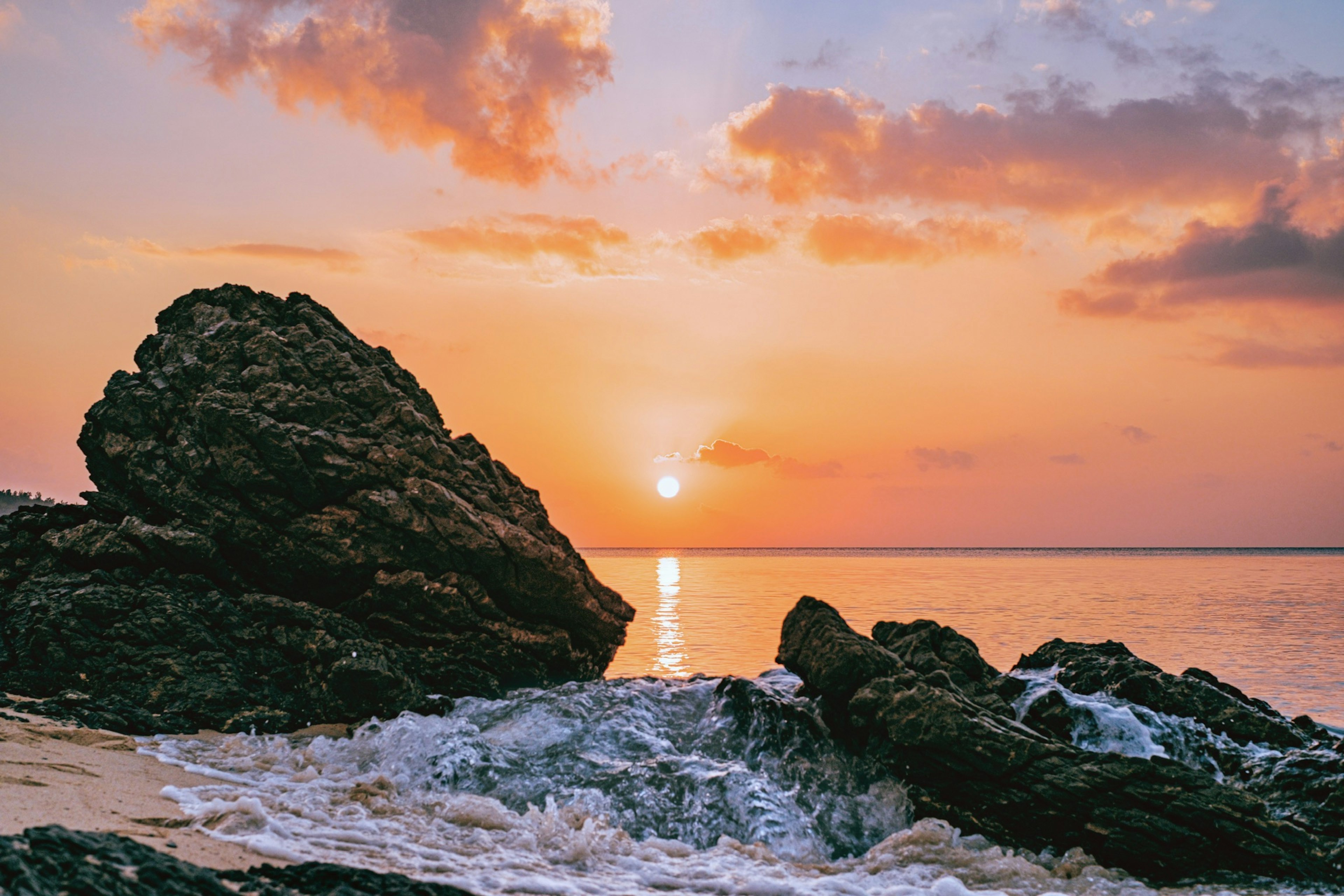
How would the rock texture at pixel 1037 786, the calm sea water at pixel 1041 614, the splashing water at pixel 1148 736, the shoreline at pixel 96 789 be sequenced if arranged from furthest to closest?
the calm sea water at pixel 1041 614
the splashing water at pixel 1148 736
the rock texture at pixel 1037 786
the shoreline at pixel 96 789

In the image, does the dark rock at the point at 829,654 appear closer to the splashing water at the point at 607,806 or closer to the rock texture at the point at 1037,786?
the rock texture at the point at 1037,786

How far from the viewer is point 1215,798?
866cm

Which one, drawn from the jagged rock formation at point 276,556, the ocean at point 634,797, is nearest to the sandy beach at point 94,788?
the ocean at point 634,797

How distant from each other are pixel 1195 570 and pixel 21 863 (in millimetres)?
82807

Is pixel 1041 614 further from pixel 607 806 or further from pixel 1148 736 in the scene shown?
pixel 607 806

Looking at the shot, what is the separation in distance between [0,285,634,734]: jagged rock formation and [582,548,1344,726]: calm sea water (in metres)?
5.10

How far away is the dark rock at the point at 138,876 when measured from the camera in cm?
464

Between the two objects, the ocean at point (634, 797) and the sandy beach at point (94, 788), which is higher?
the sandy beach at point (94, 788)

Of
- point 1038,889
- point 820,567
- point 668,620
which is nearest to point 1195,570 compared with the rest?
A: point 820,567

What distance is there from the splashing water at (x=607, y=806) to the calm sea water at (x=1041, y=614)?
250 inches

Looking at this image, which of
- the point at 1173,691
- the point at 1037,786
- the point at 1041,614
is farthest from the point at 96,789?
the point at 1041,614

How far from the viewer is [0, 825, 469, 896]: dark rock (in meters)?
4.64

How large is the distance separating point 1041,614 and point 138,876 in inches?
1251

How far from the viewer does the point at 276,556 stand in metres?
13.6
